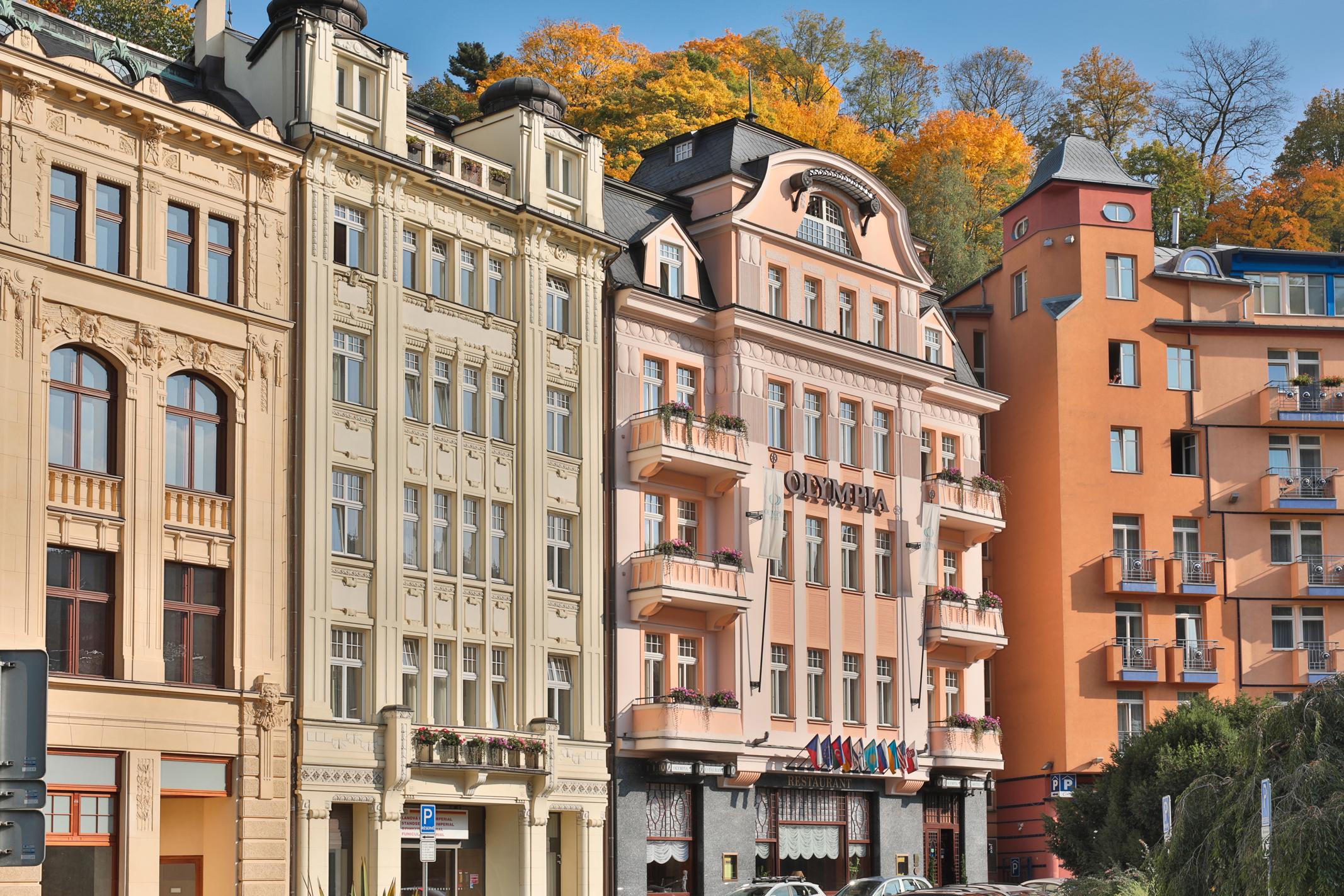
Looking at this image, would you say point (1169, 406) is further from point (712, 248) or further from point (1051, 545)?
point (712, 248)

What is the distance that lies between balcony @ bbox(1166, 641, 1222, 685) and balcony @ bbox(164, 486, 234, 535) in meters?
33.3

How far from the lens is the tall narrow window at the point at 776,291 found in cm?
5012

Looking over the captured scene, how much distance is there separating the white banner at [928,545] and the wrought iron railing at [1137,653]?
857cm

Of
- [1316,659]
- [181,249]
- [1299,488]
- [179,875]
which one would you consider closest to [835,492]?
[1299,488]

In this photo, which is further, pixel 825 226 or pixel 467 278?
pixel 825 226

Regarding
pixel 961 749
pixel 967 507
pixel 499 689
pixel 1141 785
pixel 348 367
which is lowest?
pixel 1141 785

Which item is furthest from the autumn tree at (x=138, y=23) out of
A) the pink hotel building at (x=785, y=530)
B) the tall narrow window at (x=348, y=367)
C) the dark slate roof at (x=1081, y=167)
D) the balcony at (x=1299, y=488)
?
the balcony at (x=1299, y=488)

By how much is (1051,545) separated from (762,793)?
51.0 ft

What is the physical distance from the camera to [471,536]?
136 feet

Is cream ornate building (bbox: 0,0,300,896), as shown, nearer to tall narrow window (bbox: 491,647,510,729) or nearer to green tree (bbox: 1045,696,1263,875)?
tall narrow window (bbox: 491,647,510,729)

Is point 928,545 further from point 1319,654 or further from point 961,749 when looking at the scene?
point 1319,654

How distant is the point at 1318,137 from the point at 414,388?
219 ft

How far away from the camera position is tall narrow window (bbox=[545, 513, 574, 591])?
142 feet

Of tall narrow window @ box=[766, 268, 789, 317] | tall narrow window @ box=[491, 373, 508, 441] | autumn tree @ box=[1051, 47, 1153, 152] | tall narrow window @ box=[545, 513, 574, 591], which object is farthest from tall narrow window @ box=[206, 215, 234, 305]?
autumn tree @ box=[1051, 47, 1153, 152]
